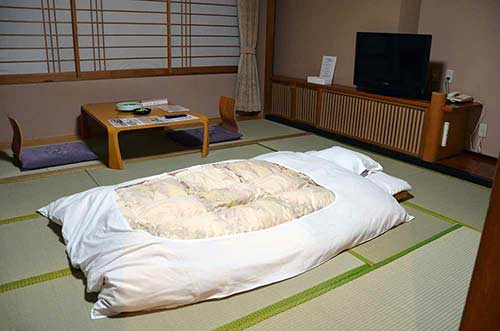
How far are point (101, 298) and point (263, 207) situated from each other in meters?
0.94

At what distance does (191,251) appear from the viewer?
199 centimetres

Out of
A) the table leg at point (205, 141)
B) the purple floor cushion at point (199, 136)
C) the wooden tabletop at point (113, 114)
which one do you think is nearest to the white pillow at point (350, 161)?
the table leg at point (205, 141)

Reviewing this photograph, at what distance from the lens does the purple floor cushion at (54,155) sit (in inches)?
150

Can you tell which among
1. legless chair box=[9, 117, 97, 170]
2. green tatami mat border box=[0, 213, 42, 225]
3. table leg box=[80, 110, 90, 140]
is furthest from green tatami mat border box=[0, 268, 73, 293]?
table leg box=[80, 110, 90, 140]

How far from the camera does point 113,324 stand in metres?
1.81

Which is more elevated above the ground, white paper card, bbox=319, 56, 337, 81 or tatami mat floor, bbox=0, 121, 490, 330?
white paper card, bbox=319, 56, 337, 81

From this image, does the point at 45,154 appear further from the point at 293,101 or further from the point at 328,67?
the point at 328,67

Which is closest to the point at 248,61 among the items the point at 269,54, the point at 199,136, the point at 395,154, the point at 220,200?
the point at 269,54

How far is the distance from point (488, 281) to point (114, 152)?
3468mm

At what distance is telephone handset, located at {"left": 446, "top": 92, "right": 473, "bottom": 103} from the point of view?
13.2ft

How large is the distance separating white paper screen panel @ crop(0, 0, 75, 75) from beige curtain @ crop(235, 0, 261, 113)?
7.15 feet

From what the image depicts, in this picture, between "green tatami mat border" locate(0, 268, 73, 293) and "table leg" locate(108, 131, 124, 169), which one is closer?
"green tatami mat border" locate(0, 268, 73, 293)

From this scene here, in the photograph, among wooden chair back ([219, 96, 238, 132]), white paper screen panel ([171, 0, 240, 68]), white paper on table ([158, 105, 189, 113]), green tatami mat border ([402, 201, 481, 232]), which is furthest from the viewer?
white paper screen panel ([171, 0, 240, 68])

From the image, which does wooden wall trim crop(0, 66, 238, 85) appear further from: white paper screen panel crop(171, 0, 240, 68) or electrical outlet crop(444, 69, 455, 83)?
electrical outlet crop(444, 69, 455, 83)
